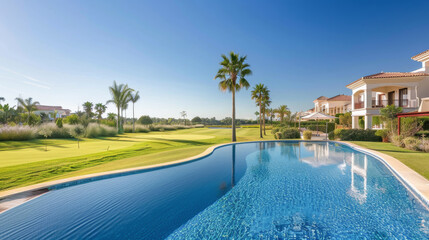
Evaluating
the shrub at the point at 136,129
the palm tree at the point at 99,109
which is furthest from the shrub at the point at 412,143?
the palm tree at the point at 99,109

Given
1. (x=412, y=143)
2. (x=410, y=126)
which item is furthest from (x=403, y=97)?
(x=412, y=143)

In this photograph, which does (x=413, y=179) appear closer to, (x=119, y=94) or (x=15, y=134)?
(x=15, y=134)

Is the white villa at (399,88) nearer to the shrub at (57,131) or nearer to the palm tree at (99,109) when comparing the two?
the shrub at (57,131)

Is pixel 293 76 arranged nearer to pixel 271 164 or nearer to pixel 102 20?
pixel 271 164

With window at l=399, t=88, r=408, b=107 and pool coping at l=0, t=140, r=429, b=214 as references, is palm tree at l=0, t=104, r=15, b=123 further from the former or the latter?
window at l=399, t=88, r=408, b=107

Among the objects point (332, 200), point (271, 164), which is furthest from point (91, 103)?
point (332, 200)

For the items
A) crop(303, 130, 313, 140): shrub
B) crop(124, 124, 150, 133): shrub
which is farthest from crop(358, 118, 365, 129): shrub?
crop(124, 124, 150, 133): shrub

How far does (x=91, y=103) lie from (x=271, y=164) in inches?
2268

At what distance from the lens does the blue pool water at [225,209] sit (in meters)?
3.56

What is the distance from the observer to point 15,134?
47.6 ft

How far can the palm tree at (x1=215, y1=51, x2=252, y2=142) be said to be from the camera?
17156 mm

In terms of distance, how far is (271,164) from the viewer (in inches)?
364

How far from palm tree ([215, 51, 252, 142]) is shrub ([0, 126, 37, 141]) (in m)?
19.3

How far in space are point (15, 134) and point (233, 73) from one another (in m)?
21.4
